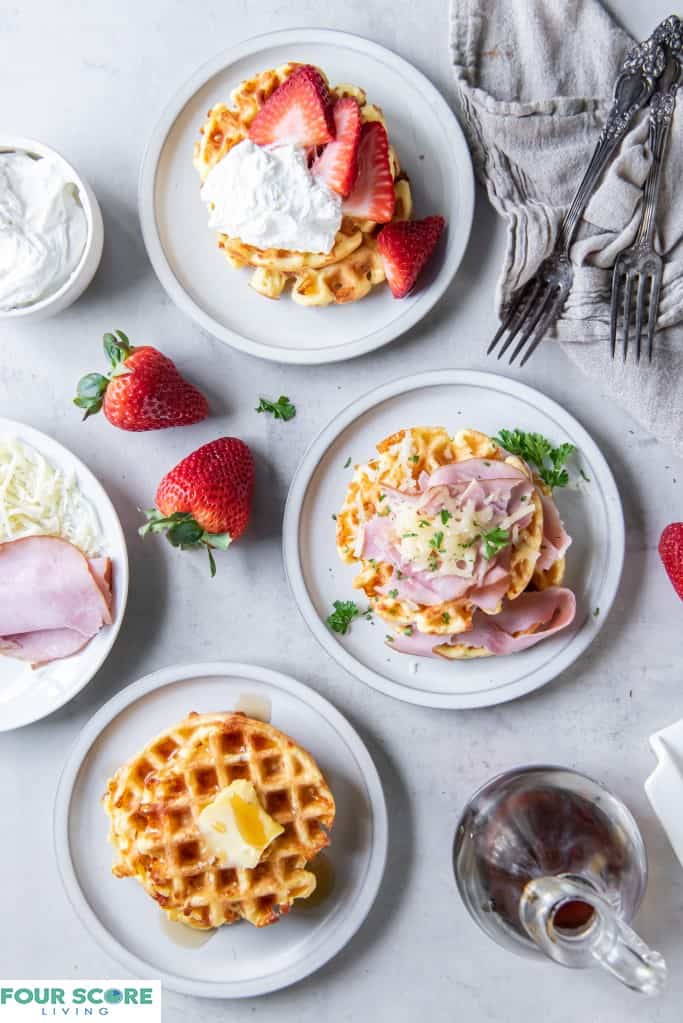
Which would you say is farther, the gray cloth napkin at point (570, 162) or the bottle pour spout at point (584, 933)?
the gray cloth napkin at point (570, 162)

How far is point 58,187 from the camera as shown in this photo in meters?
2.41

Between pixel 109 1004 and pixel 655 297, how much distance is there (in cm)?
205

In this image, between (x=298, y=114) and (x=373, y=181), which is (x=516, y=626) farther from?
(x=298, y=114)

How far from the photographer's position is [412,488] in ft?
7.50

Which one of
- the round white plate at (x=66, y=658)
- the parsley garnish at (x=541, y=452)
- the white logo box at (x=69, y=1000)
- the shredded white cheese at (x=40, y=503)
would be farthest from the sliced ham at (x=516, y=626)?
the white logo box at (x=69, y=1000)

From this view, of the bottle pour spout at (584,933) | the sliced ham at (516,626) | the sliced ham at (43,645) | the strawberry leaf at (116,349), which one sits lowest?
the bottle pour spout at (584,933)

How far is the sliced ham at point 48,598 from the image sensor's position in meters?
2.41

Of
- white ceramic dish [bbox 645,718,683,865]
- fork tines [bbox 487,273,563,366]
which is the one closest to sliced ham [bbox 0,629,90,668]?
fork tines [bbox 487,273,563,366]

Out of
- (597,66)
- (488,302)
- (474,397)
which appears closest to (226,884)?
(474,397)

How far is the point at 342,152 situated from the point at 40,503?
1.03m

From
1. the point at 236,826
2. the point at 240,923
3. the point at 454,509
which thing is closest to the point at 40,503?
the point at 236,826

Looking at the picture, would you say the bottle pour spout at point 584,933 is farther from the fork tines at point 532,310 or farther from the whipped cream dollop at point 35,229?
the whipped cream dollop at point 35,229

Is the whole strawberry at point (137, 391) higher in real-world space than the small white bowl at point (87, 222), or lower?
lower

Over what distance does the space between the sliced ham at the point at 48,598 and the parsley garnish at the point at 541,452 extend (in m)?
0.95
